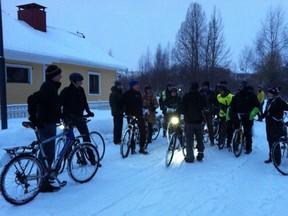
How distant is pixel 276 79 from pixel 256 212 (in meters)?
27.3

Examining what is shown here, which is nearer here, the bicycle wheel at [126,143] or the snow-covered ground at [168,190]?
the snow-covered ground at [168,190]

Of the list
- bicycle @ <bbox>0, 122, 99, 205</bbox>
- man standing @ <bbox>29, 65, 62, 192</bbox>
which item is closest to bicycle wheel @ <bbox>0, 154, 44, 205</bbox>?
bicycle @ <bbox>0, 122, 99, 205</bbox>

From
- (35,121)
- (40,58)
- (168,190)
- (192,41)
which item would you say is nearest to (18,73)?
(40,58)

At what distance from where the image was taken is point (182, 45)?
31250mm

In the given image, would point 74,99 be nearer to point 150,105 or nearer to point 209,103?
point 150,105

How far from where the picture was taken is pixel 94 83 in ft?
65.3

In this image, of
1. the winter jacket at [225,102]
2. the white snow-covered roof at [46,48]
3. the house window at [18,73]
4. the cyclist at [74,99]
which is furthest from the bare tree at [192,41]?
the cyclist at [74,99]

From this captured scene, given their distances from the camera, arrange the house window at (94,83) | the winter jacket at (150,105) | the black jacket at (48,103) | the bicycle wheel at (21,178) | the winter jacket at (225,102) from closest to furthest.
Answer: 1. the bicycle wheel at (21,178)
2. the black jacket at (48,103)
3. the winter jacket at (225,102)
4. the winter jacket at (150,105)
5. the house window at (94,83)

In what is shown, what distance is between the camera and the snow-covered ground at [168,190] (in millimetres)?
4406

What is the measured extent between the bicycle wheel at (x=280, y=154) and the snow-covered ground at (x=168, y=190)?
224 millimetres

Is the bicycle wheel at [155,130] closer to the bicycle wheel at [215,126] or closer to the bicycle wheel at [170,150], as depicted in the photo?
the bicycle wheel at [215,126]

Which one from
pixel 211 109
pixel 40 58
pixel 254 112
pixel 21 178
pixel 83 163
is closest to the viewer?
pixel 21 178

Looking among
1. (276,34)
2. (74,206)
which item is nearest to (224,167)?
(74,206)

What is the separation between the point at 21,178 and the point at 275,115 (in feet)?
17.9
